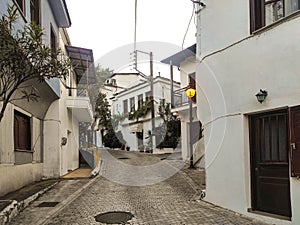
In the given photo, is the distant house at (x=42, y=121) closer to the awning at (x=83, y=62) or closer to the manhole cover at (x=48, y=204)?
the awning at (x=83, y=62)

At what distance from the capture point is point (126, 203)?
10.1 m

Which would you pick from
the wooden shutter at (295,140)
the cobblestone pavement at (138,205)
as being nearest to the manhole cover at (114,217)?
the cobblestone pavement at (138,205)

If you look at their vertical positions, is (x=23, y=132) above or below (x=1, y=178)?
above

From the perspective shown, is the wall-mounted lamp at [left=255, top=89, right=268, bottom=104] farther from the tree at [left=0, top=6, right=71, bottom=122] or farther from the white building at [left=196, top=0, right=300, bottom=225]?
the tree at [left=0, top=6, right=71, bottom=122]

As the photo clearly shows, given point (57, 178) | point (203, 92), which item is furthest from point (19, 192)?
point (203, 92)

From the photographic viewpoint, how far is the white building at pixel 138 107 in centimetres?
3338

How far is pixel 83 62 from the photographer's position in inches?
810

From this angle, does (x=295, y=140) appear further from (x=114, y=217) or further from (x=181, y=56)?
(x=181, y=56)

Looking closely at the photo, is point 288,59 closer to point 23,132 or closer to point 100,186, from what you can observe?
point 100,186

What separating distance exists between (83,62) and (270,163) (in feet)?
49.7

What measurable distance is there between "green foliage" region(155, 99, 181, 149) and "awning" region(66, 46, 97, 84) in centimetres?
772

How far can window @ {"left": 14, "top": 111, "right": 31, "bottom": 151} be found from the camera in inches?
493

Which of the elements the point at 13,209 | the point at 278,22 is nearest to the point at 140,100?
the point at 13,209

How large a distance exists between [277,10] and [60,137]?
1188 centimetres
